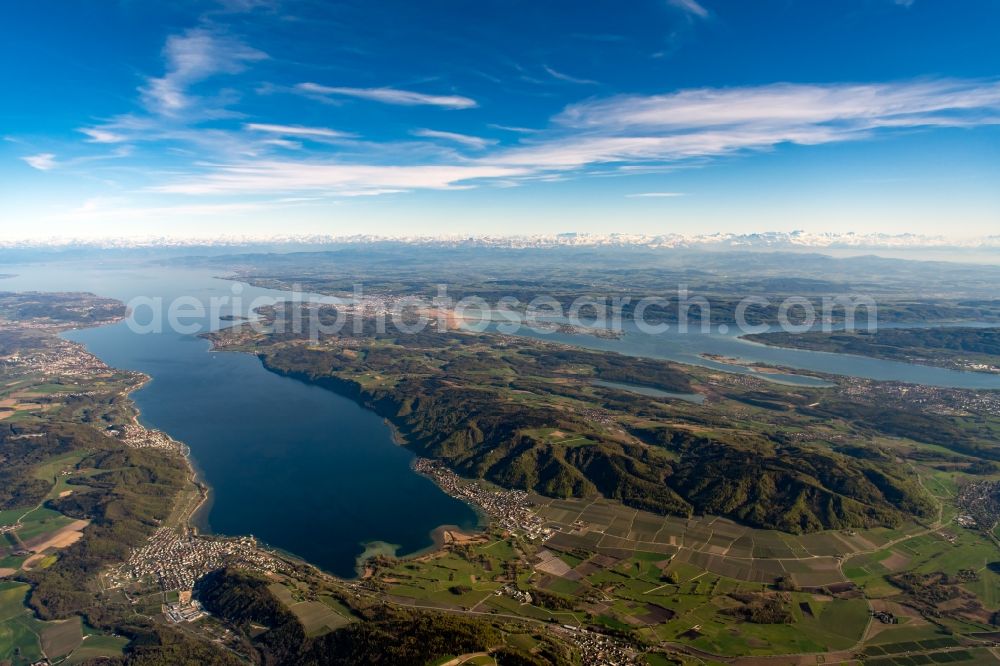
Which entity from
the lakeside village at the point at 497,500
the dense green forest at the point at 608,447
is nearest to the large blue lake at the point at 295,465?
the lakeside village at the point at 497,500

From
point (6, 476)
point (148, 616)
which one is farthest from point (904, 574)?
point (6, 476)

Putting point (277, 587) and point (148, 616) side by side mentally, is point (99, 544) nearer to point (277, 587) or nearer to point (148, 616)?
point (148, 616)

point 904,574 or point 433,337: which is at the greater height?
point 433,337

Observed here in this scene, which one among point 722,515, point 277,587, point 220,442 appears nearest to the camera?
point 277,587

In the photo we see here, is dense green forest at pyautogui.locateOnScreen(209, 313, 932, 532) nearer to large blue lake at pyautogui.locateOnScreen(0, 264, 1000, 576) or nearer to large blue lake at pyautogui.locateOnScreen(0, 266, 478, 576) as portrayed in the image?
large blue lake at pyautogui.locateOnScreen(0, 266, 478, 576)

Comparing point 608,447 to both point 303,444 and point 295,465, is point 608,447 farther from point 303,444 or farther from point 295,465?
point 303,444

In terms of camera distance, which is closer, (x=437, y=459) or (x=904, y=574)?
(x=904, y=574)

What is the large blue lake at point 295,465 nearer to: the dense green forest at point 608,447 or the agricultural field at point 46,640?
the dense green forest at point 608,447

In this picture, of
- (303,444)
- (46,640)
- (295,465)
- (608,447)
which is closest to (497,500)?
(608,447)
